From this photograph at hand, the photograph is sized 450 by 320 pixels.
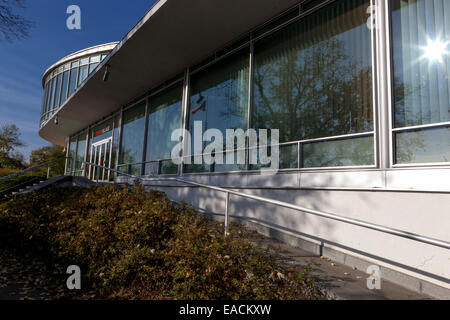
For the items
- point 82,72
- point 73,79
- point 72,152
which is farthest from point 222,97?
point 72,152

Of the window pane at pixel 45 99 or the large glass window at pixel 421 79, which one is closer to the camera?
the large glass window at pixel 421 79

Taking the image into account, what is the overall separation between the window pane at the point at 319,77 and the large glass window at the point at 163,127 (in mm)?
3760

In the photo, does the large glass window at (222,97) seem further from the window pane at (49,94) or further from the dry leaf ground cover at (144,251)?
the window pane at (49,94)

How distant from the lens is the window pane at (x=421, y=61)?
3.59 meters

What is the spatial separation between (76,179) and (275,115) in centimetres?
886

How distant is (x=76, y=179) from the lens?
10766 millimetres

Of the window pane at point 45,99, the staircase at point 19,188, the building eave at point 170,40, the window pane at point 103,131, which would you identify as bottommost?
the staircase at point 19,188

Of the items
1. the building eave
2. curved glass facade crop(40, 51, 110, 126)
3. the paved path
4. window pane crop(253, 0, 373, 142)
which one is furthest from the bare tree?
curved glass facade crop(40, 51, 110, 126)

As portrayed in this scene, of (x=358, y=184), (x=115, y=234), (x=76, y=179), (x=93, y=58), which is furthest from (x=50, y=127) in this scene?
(x=358, y=184)

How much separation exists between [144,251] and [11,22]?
7158 mm

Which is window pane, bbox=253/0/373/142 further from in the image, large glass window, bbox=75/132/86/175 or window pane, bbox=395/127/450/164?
large glass window, bbox=75/132/86/175

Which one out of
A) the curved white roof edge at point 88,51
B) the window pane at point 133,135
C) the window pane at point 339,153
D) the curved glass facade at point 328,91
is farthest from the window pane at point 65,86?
the window pane at point 339,153

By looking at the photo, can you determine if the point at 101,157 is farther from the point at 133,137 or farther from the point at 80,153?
the point at 80,153

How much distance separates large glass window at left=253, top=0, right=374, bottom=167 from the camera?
4.41m
